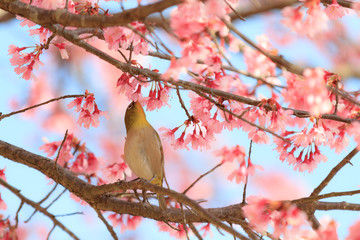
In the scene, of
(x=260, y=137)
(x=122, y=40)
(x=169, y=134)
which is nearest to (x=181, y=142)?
(x=169, y=134)

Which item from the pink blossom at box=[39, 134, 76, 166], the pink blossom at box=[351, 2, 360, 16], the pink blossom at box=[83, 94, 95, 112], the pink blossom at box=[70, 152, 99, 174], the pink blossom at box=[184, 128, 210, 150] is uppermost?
the pink blossom at box=[39, 134, 76, 166]

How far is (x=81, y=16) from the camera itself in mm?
1892

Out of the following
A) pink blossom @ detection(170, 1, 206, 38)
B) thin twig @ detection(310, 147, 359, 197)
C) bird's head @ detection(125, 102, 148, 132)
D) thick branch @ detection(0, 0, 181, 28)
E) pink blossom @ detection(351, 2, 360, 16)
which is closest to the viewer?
thick branch @ detection(0, 0, 181, 28)

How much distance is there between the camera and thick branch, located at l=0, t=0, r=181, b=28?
1704mm

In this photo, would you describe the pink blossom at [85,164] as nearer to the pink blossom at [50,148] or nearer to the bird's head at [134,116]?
the pink blossom at [50,148]

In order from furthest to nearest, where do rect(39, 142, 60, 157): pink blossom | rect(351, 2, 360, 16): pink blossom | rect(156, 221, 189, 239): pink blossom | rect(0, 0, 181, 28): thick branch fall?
rect(39, 142, 60, 157): pink blossom, rect(156, 221, 189, 239): pink blossom, rect(351, 2, 360, 16): pink blossom, rect(0, 0, 181, 28): thick branch

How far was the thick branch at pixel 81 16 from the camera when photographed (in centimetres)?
170

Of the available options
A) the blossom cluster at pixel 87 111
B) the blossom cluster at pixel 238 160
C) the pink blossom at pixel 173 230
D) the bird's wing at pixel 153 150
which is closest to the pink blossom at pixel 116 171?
the bird's wing at pixel 153 150

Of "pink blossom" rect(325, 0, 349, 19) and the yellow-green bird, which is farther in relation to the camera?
the yellow-green bird

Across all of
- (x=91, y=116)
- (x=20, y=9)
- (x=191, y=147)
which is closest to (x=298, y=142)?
(x=191, y=147)

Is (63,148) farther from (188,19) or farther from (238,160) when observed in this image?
(188,19)

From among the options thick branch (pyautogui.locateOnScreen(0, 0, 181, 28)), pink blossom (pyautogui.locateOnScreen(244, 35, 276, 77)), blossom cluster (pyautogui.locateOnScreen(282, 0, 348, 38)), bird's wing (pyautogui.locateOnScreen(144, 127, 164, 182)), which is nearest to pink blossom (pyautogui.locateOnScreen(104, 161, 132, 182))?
bird's wing (pyautogui.locateOnScreen(144, 127, 164, 182))

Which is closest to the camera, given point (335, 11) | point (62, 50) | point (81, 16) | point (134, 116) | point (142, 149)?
point (81, 16)

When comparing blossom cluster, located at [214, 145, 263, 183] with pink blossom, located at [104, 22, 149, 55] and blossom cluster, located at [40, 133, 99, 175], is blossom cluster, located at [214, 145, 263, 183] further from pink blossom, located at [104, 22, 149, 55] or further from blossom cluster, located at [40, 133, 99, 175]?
blossom cluster, located at [40, 133, 99, 175]
